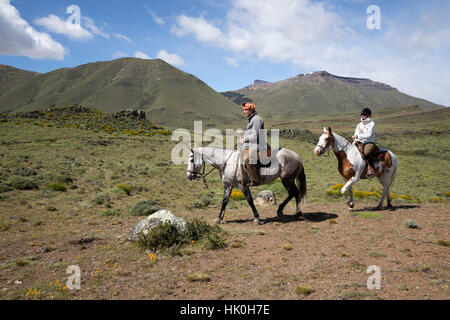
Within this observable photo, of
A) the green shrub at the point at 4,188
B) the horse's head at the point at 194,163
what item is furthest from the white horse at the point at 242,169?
the green shrub at the point at 4,188

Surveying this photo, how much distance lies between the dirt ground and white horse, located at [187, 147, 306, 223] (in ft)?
4.34

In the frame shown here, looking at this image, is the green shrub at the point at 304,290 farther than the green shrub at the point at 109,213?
No

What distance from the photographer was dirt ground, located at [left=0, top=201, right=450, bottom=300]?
494 cm

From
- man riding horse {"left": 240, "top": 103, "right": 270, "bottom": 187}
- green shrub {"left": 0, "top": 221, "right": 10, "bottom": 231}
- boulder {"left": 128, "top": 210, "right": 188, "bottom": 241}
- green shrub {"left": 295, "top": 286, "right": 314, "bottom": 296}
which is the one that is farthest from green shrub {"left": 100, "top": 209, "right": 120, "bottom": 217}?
green shrub {"left": 295, "top": 286, "right": 314, "bottom": 296}

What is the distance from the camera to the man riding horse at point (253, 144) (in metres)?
8.48

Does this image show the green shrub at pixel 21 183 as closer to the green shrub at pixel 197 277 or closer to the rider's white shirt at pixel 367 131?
the green shrub at pixel 197 277

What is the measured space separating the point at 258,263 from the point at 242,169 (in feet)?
11.5

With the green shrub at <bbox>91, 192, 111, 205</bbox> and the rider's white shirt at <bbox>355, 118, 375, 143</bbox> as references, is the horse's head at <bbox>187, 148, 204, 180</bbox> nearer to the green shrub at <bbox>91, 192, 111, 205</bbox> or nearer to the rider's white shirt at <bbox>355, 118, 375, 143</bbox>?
the rider's white shirt at <bbox>355, 118, 375, 143</bbox>

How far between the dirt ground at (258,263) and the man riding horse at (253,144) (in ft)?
6.89
